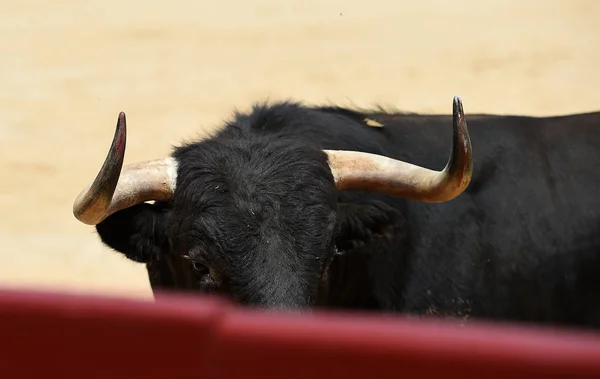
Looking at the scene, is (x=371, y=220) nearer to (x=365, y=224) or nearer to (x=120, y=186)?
(x=365, y=224)

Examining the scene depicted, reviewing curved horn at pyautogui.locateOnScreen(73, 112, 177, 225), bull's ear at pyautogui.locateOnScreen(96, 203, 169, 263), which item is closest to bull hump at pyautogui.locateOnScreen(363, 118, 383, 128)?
curved horn at pyautogui.locateOnScreen(73, 112, 177, 225)

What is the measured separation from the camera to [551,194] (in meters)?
4.55

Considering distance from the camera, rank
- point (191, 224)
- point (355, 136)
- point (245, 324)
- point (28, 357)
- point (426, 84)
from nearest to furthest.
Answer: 1. point (245, 324)
2. point (28, 357)
3. point (191, 224)
4. point (355, 136)
5. point (426, 84)

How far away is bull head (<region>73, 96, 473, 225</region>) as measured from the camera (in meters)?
3.34

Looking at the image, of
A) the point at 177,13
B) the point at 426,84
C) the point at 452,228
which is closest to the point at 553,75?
the point at 426,84

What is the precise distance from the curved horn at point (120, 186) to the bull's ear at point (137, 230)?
0.29ft

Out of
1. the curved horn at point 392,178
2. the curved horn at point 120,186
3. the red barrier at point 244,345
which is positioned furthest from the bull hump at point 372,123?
the red barrier at point 244,345

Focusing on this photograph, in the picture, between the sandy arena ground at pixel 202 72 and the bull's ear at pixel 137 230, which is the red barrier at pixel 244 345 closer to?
the bull's ear at pixel 137 230

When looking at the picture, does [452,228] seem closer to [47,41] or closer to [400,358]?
[400,358]

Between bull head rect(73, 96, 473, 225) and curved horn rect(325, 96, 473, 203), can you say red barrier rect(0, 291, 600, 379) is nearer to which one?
bull head rect(73, 96, 473, 225)

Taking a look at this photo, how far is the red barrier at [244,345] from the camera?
1.11 metres

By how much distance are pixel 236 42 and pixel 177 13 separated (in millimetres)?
1601

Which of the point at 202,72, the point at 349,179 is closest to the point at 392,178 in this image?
the point at 349,179

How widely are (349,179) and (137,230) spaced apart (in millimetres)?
1046
